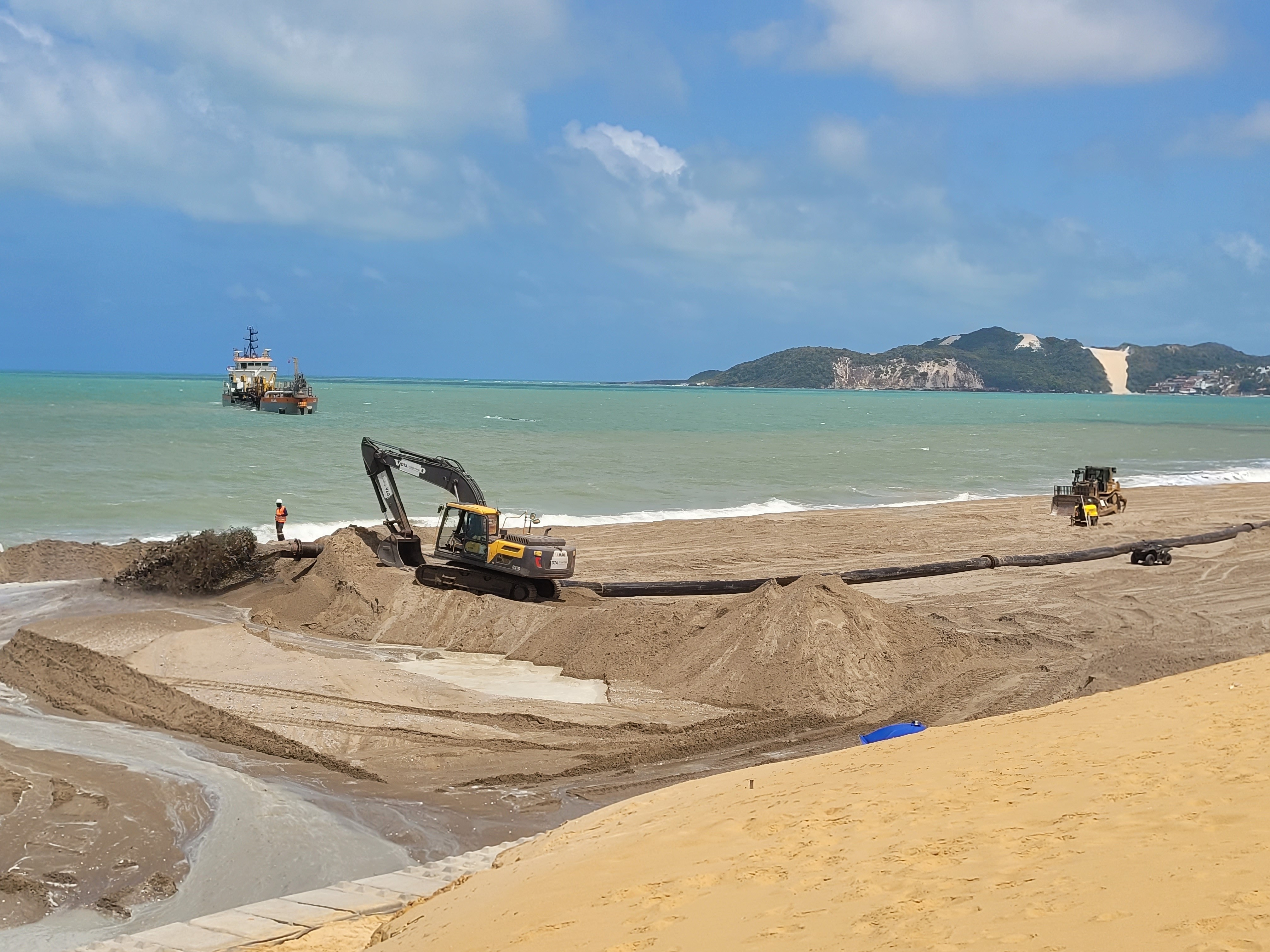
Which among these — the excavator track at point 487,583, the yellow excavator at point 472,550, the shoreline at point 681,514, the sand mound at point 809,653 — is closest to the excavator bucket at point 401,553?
the yellow excavator at point 472,550

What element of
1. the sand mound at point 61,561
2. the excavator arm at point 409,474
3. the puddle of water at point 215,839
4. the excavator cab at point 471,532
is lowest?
the puddle of water at point 215,839

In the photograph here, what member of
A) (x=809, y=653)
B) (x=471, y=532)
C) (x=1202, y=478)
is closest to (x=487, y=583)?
(x=471, y=532)

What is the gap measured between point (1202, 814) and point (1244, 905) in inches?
59.7

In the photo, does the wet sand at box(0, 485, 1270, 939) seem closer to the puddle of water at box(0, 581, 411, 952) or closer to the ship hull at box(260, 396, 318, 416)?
the puddle of water at box(0, 581, 411, 952)

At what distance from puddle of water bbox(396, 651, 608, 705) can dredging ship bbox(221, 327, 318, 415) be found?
267 feet

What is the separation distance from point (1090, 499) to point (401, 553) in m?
22.1

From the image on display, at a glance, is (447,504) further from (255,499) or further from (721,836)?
(255,499)

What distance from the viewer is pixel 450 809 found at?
12.1m

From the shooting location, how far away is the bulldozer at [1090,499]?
34.5m

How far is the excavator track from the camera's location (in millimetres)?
21344

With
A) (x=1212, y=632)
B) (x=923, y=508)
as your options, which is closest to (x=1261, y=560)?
(x=1212, y=632)

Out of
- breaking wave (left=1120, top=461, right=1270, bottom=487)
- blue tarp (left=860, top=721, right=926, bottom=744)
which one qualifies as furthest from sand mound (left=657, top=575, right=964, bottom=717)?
breaking wave (left=1120, top=461, right=1270, bottom=487)

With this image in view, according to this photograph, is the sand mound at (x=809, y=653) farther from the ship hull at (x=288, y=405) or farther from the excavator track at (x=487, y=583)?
the ship hull at (x=288, y=405)

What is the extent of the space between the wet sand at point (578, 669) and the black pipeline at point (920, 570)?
304mm
